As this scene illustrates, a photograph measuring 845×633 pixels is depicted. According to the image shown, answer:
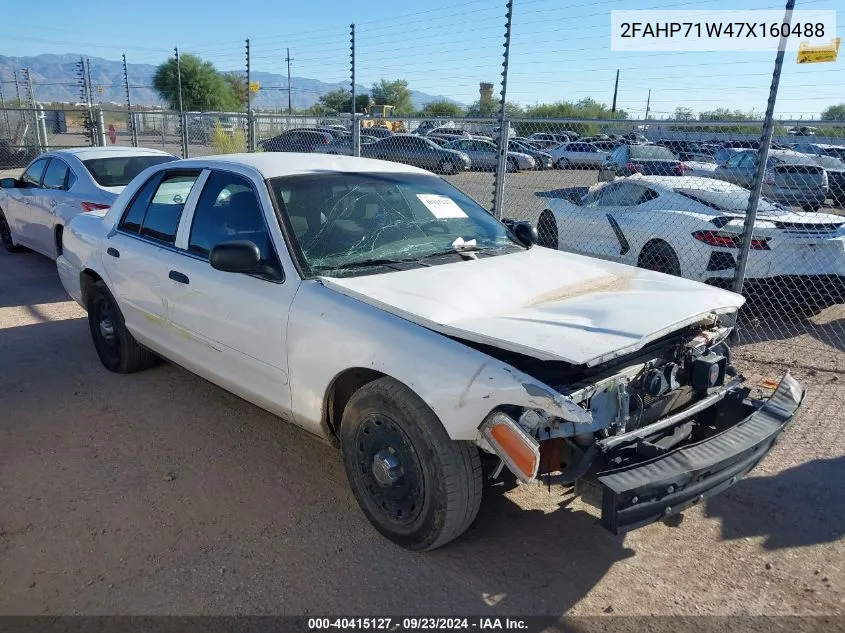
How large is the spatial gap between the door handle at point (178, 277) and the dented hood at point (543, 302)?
1149 mm

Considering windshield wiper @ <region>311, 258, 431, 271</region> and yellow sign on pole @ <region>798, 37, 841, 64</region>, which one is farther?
yellow sign on pole @ <region>798, 37, 841, 64</region>

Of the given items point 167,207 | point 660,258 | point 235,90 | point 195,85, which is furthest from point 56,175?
point 235,90

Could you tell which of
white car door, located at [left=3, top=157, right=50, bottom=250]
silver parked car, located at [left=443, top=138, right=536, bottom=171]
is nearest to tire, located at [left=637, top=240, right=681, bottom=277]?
white car door, located at [left=3, top=157, right=50, bottom=250]

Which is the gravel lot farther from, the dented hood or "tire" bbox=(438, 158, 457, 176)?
"tire" bbox=(438, 158, 457, 176)

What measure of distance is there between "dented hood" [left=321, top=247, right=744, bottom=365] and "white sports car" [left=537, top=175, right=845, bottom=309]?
3.23 m

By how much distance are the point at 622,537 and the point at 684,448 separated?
742mm

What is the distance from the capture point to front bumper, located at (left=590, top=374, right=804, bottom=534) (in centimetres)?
249

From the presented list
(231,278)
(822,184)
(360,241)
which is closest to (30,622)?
(231,278)

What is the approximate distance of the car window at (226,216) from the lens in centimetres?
371

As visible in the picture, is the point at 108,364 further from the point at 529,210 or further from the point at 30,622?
the point at 529,210

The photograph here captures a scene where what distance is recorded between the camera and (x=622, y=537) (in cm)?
328

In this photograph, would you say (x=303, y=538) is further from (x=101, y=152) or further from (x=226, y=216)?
(x=101, y=152)

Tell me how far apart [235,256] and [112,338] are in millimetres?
2379

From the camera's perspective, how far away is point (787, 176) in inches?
523
